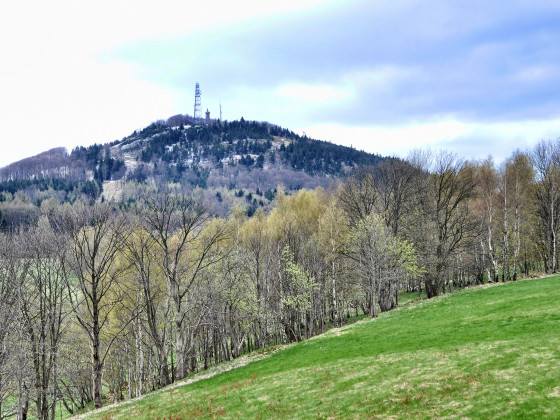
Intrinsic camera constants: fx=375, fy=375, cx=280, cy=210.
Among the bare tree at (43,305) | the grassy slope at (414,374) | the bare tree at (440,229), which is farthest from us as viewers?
the bare tree at (440,229)

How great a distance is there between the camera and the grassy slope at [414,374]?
14.9 metres

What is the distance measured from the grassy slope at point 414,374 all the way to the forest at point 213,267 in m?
9.07

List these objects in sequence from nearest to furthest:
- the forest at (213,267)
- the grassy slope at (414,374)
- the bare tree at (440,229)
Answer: the grassy slope at (414,374) → the forest at (213,267) → the bare tree at (440,229)

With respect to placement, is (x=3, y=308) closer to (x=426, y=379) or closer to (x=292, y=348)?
(x=292, y=348)

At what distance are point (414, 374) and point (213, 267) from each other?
3233 centimetres

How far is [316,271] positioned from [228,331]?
578 inches

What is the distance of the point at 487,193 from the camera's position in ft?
189

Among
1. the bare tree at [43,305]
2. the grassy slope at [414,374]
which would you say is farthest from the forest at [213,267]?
the grassy slope at [414,374]

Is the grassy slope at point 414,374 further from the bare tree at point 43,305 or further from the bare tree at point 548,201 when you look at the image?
the bare tree at point 548,201

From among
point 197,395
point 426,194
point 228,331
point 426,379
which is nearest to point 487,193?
point 426,194

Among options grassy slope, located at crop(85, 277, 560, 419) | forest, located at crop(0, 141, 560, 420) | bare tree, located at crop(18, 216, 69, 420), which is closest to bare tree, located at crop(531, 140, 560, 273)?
forest, located at crop(0, 141, 560, 420)

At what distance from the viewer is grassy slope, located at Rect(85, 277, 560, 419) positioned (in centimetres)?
1487

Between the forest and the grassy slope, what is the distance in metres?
9.07

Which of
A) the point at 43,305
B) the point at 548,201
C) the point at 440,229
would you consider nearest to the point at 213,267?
the point at 43,305
